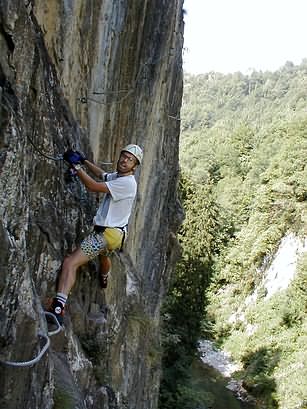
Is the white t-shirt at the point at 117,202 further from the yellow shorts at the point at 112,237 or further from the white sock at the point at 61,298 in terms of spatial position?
the white sock at the point at 61,298

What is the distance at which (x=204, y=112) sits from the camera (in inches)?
6383

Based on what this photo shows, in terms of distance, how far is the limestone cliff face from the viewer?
4.43 meters

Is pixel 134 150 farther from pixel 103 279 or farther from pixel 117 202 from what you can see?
pixel 103 279

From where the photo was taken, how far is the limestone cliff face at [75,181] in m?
4.43

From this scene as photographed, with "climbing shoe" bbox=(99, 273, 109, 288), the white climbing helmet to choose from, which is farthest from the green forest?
the white climbing helmet

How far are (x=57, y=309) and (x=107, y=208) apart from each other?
138 cm

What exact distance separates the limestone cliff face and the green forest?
959 cm

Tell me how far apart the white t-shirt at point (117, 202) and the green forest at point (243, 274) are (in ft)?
53.2

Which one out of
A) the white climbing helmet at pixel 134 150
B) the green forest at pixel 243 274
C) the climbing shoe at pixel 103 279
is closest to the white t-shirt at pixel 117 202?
the white climbing helmet at pixel 134 150

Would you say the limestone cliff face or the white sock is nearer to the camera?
the limestone cliff face

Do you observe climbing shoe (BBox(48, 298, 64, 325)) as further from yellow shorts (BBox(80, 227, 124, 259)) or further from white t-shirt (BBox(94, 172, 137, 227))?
white t-shirt (BBox(94, 172, 137, 227))

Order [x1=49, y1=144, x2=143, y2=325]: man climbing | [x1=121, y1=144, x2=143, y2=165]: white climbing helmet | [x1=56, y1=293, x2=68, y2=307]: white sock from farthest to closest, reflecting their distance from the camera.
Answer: [x1=121, y1=144, x2=143, y2=165]: white climbing helmet < [x1=49, y1=144, x2=143, y2=325]: man climbing < [x1=56, y1=293, x2=68, y2=307]: white sock

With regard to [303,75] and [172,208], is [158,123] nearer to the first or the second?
[172,208]

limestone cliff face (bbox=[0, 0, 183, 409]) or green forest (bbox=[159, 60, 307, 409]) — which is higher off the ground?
limestone cliff face (bbox=[0, 0, 183, 409])
